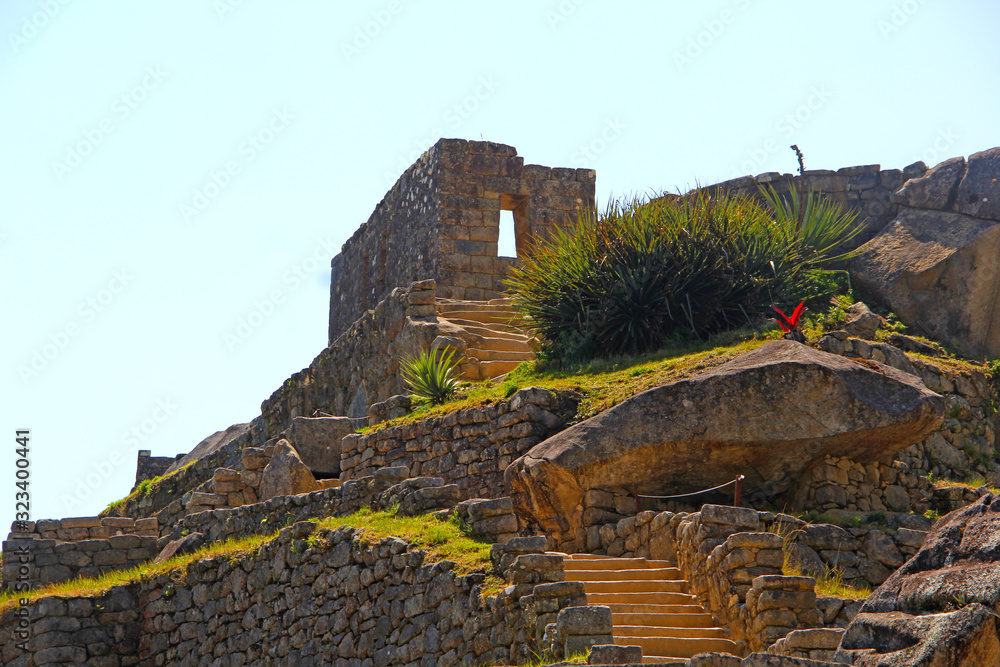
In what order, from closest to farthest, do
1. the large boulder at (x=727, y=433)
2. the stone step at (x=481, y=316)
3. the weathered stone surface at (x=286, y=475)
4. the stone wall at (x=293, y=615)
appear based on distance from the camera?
the stone wall at (x=293, y=615), the large boulder at (x=727, y=433), the weathered stone surface at (x=286, y=475), the stone step at (x=481, y=316)

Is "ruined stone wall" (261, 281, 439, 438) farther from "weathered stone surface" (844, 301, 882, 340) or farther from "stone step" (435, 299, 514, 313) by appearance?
"weathered stone surface" (844, 301, 882, 340)

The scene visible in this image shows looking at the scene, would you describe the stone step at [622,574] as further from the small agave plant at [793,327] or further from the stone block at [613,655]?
the small agave plant at [793,327]

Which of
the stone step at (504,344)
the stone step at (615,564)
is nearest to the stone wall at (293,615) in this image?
the stone step at (615,564)

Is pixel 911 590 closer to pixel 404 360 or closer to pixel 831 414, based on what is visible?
pixel 831 414

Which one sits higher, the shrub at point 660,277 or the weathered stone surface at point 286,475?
the shrub at point 660,277

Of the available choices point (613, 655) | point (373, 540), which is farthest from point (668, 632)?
point (373, 540)

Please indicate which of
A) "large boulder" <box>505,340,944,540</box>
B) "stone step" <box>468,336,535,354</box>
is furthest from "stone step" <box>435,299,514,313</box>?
"large boulder" <box>505,340,944,540</box>

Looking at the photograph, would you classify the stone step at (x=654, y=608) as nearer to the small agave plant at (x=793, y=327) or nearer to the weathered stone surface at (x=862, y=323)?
the small agave plant at (x=793, y=327)

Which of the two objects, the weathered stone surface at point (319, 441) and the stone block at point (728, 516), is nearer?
the stone block at point (728, 516)

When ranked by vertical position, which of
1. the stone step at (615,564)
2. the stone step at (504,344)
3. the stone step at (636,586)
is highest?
the stone step at (504,344)

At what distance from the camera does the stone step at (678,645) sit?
7.83 m

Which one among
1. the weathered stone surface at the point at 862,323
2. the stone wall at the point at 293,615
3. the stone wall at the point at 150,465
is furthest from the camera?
the stone wall at the point at 150,465

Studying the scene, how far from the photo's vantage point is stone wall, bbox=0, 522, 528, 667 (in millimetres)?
8523

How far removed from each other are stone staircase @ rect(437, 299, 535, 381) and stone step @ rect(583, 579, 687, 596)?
5.91 metres
